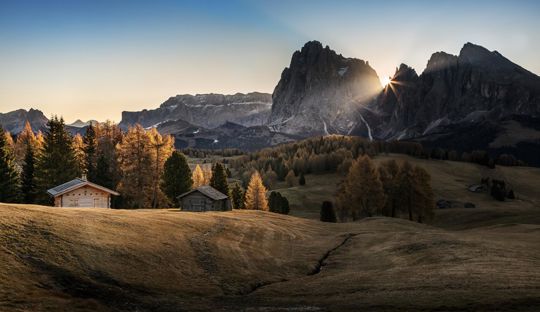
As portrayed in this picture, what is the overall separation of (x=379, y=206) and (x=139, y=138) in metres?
51.7

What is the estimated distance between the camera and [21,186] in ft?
259

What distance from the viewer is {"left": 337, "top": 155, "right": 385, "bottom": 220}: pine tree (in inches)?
3752

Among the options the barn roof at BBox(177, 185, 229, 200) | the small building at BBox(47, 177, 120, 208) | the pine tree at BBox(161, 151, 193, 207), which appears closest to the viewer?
the small building at BBox(47, 177, 120, 208)

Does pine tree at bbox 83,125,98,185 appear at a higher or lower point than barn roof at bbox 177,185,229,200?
higher

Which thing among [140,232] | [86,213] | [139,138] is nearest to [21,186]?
[139,138]

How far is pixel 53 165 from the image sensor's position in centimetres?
7456

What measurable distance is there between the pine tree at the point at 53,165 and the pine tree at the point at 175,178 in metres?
16.2

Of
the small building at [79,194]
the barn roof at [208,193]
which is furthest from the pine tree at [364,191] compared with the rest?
the small building at [79,194]

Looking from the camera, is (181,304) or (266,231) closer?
(181,304)

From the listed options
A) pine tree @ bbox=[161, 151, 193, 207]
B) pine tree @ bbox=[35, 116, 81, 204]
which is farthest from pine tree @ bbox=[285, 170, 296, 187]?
pine tree @ bbox=[35, 116, 81, 204]

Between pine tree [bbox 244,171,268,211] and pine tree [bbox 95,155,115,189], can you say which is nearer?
pine tree [bbox 95,155,115,189]

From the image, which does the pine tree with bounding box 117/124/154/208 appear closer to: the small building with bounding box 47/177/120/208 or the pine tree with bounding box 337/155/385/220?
the small building with bounding box 47/177/120/208

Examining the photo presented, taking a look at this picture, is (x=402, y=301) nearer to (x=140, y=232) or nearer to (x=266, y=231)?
(x=140, y=232)

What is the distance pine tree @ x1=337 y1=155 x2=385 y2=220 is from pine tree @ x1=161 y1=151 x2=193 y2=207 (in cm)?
3596
